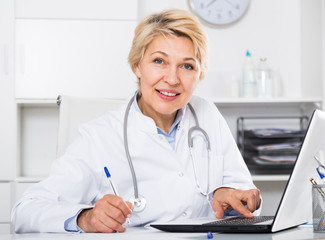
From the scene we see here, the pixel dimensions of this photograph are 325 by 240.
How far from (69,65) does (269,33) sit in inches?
51.9

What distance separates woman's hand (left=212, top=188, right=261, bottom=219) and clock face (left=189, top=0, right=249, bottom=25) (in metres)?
1.82

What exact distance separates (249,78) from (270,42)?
0.36 metres

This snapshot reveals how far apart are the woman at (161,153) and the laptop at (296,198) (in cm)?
30

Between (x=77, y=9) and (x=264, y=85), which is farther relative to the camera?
(x=264, y=85)

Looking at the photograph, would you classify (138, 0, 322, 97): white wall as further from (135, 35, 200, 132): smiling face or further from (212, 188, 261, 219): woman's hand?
(212, 188, 261, 219): woman's hand

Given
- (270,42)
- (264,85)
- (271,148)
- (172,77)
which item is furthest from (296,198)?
(270,42)

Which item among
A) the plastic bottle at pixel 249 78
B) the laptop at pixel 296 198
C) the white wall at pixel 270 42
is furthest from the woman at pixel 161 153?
the white wall at pixel 270 42

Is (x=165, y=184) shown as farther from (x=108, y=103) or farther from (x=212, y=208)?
(x=108, y=103)

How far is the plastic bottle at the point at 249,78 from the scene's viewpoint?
3039 millimetres

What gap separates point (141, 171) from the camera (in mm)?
1623

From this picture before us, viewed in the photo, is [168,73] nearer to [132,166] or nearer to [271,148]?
[132,166]

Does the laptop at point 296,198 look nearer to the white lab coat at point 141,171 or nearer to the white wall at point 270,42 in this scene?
the white lab coat at point 141,171

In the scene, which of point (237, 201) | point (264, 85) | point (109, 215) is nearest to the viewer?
point (109, 215)

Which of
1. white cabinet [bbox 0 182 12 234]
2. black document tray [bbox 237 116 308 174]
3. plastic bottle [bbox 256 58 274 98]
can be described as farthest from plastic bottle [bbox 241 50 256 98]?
white cabinet [bbox 0 182 12 234]
